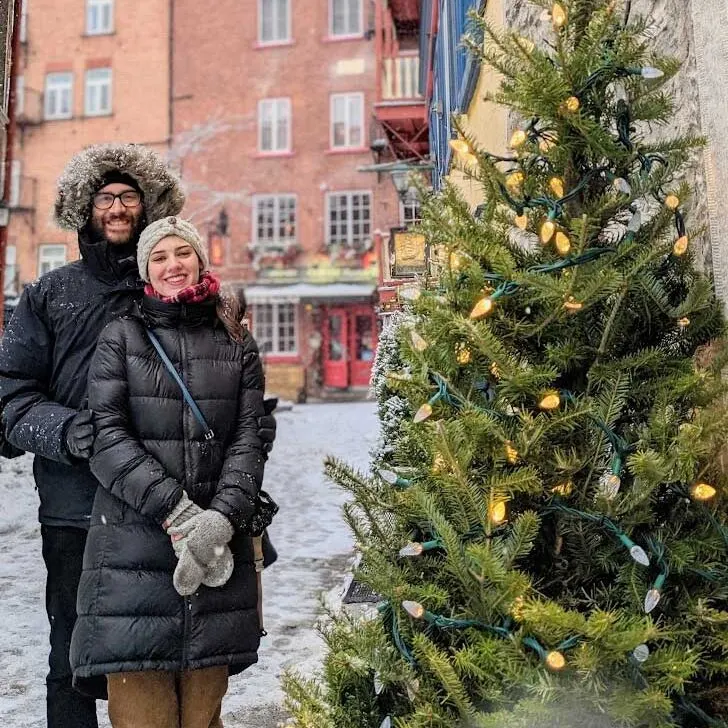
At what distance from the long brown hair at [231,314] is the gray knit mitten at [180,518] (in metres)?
0.53

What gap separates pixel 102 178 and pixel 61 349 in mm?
598

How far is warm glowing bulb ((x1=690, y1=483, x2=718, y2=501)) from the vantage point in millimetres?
1594

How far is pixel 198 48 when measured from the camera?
24.4 metres

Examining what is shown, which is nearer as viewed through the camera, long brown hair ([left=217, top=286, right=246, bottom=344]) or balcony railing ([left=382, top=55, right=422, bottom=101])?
long brown hair ([left=217, top=286, right=246, bottom=344])

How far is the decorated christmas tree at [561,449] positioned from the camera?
1.55 meters

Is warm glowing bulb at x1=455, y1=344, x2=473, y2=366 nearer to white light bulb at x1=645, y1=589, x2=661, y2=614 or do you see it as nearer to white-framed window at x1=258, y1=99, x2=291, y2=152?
white light bulb at x1=645, y1=589, x2=661, y2=614

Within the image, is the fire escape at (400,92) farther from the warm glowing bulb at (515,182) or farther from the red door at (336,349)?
the warm glowing bulb at (515,182)

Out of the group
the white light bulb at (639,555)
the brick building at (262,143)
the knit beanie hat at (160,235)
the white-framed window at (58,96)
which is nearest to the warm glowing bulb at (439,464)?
the white light bulb at (639,555)

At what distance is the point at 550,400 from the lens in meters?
1.65

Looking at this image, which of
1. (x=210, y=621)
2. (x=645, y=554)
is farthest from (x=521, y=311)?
(x=210, y=621)

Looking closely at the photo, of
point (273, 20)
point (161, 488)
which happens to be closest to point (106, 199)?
point (161, 488)

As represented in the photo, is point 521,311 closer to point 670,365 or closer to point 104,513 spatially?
point 670,365

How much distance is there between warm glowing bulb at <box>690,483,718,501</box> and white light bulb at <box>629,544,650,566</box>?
0.17 meters

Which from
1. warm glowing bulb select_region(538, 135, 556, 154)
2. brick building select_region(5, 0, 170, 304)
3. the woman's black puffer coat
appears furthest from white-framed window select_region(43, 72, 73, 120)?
warm glowing bulb select_region(538, 135, 556, 154)
